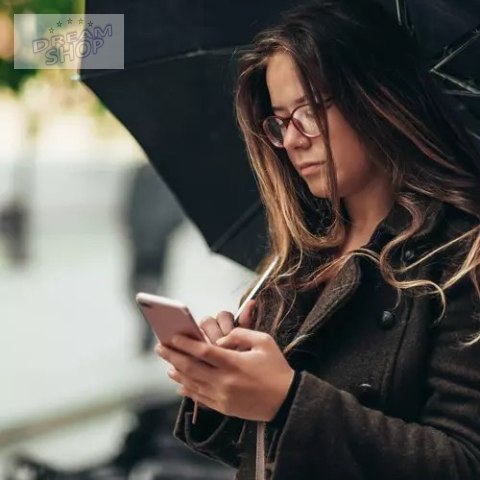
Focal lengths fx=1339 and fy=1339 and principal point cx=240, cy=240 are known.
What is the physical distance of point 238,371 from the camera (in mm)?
2119

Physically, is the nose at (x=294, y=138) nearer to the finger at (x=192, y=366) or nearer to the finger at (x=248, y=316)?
the finger at (x=248, y=316)

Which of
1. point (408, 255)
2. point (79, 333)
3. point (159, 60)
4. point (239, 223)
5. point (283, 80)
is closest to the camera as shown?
point (408, 255)

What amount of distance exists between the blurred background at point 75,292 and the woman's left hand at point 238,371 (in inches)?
38.8

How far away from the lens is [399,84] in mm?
2443

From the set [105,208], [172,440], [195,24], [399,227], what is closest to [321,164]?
[399,227]

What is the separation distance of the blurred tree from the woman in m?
2.96

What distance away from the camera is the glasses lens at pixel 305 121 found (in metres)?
2.39

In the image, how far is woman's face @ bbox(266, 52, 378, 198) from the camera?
2.38m

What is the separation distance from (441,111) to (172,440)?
3764 mm

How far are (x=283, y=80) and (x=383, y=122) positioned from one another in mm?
205

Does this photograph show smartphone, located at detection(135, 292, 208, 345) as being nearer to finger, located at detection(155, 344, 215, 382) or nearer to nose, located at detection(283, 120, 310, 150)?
finger, located at detection(155, 344, 215, 382)

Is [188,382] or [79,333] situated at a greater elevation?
[188,382]

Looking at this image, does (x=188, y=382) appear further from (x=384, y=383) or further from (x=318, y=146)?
A: (x=318, y=146)

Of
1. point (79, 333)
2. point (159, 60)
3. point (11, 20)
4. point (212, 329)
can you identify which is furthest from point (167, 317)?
point (79, 333)
